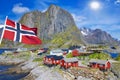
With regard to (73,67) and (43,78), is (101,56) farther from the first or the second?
(43,78)

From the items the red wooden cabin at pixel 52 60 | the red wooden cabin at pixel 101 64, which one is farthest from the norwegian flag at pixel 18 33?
the red wooden cabin at pixel 52 60

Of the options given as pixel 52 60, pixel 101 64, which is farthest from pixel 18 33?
pixel 52 60

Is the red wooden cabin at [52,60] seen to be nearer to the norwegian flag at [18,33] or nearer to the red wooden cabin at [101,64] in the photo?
the red wooden cabin at [101,64]

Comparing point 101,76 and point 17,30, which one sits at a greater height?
point 17,30

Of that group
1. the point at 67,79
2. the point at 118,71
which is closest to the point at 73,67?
the point at 67,79

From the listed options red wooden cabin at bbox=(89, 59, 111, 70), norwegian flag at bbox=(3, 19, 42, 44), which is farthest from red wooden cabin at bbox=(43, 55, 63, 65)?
norwegian flag at bbox=(3, 19, 42, 44)

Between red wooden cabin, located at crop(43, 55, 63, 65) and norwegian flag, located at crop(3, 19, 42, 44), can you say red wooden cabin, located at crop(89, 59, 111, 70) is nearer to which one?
red wooden cabin, located at crop(43, 55, 63, 65)

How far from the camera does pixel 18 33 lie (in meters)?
23.5

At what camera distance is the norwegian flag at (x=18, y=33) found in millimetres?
22667

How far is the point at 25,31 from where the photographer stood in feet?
80.0

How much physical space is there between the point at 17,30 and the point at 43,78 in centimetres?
4921

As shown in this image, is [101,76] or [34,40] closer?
[34,40]

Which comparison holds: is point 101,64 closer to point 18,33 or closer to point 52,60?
point 52,60

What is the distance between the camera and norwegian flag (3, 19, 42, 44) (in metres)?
22.7
